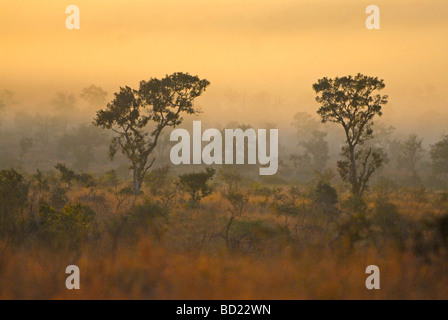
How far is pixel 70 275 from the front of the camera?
8.33 metres

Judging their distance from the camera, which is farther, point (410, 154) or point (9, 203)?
point (410, 154)

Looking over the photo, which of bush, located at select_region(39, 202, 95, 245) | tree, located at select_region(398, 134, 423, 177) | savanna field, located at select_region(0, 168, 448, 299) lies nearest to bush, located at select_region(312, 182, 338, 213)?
savanna field, located at select_region(0, 168, 448, 299)

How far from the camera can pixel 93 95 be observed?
12125 cm

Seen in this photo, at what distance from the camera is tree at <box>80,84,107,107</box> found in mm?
120500

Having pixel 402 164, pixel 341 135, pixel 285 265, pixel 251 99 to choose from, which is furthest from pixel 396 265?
pixel 251 99

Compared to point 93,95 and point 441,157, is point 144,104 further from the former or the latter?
point 93,95

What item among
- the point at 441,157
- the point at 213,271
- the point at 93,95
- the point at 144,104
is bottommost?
the point at 213,271

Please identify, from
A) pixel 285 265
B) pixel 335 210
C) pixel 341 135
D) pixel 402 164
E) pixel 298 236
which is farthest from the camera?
pixel 341 135

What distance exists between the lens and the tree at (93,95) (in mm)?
120500

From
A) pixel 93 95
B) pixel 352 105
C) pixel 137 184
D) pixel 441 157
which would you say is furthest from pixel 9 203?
pixel 93 95

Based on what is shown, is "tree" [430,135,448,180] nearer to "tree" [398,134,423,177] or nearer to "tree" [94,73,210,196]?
"tree" [398,134,423,177]
